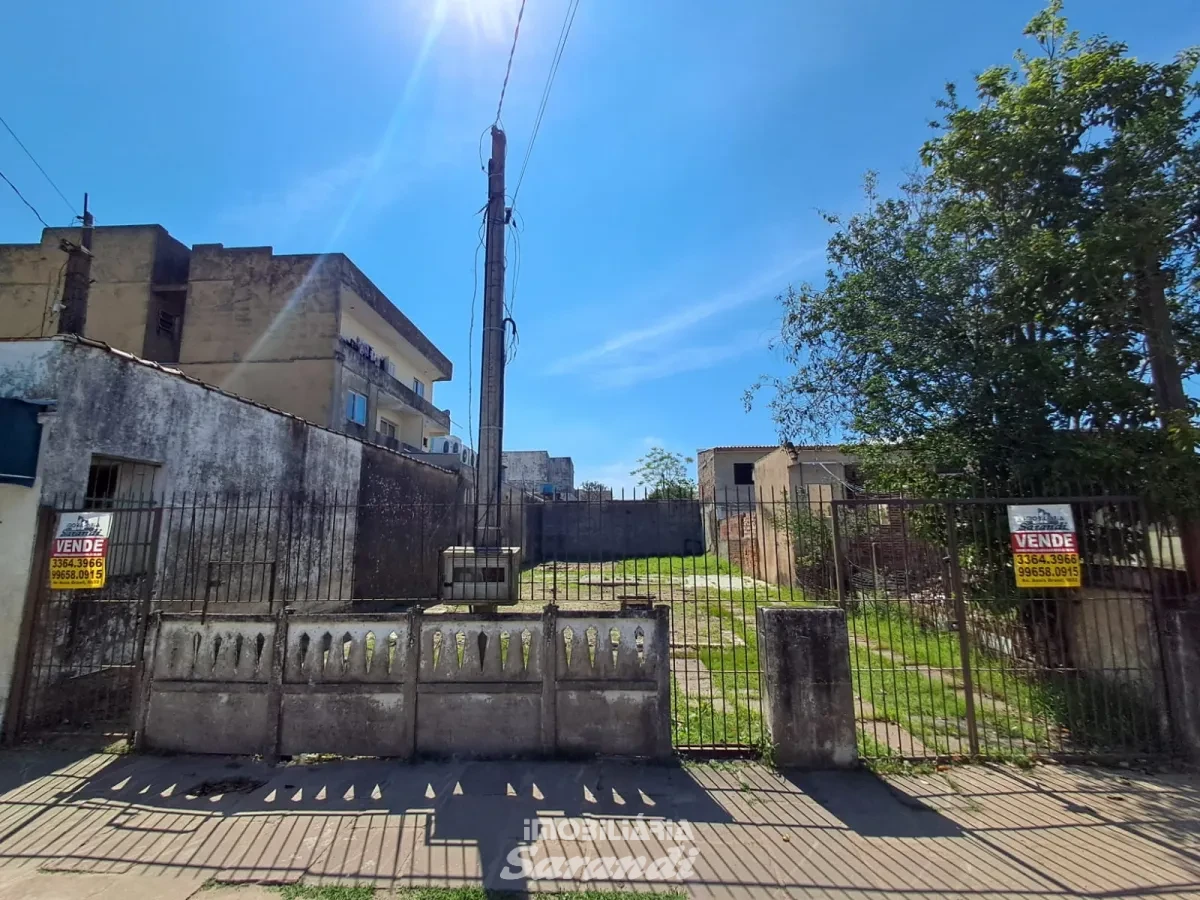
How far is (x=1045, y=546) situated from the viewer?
16.5ft

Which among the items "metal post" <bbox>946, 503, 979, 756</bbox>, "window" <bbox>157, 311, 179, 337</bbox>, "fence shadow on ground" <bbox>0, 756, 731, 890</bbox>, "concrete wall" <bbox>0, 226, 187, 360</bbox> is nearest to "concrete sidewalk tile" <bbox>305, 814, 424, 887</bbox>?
"fence shadow on ground" <bbox>0, 756, 731, 890</bbox>

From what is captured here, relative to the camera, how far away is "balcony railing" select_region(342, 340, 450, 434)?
18.5 m

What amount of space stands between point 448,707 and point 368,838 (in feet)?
4.00

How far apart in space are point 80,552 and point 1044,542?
8.63 m

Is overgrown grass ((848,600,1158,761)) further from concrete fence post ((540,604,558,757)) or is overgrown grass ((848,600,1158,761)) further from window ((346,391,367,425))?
window ((346,391,367,425))

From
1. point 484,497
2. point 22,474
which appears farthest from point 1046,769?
point 22,474

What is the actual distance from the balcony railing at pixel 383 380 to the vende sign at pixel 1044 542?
17.7 meters

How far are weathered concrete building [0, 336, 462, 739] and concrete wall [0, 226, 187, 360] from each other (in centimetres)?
1239

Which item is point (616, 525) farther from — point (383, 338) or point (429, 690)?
point (383, 338)

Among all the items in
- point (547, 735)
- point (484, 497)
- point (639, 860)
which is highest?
point (484, 497)

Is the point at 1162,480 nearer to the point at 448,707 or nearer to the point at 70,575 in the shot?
the point at 448,707

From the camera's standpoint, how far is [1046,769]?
4738 millimetres

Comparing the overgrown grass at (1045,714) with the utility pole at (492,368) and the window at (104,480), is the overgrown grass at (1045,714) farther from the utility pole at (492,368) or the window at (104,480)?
the window at (104,480)

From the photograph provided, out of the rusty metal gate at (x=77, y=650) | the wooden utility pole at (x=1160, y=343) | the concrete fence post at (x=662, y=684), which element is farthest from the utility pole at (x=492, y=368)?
the wooden utility pole at (x=1160, y=343)
